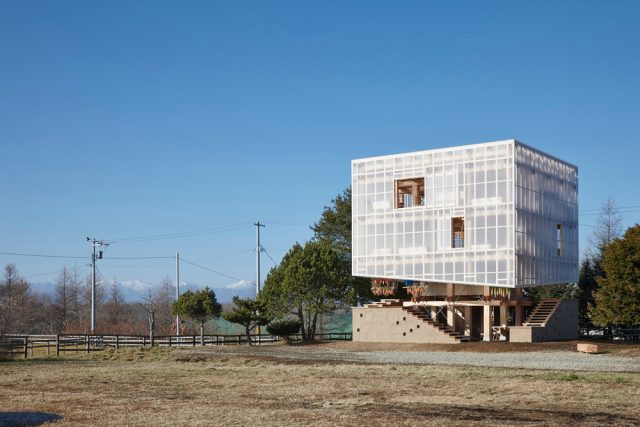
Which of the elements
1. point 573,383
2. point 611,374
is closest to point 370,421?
point 573,383

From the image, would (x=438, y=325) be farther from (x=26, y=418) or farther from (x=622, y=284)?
(x=26, y=418)

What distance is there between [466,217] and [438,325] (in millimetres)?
7533

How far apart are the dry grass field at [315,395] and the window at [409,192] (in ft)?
77.4

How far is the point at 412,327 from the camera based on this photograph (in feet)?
181

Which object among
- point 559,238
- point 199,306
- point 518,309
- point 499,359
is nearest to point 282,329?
point 199,306

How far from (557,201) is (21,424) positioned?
48304 millimetres

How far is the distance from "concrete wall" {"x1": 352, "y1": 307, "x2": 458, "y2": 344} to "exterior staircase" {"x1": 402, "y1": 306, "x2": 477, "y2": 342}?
0.21 metres

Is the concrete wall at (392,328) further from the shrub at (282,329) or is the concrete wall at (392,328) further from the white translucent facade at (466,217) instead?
the shrub at (282,329)

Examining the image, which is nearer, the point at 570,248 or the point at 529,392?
the point at 529,392

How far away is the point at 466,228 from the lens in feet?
176

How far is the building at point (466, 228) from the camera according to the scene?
2074 inches

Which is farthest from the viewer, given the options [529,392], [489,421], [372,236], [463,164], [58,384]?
[372,236]

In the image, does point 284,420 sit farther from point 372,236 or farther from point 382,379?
point 372,236

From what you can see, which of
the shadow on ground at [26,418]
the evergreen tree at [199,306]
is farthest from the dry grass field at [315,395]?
the evergreen tree at [199,306]
